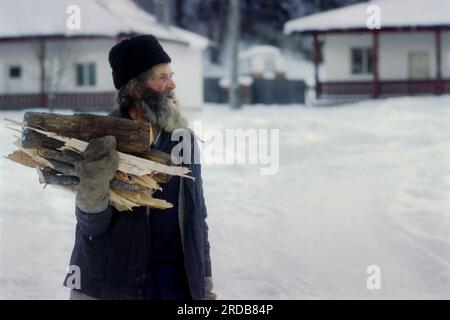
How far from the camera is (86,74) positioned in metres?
24.9

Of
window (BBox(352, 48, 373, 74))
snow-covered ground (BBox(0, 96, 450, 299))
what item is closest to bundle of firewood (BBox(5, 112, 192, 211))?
snow-covered ground (BBox(0, 96, 450, 299))

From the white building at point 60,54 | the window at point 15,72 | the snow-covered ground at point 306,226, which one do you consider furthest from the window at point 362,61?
the snow-covered ground at point 306,226

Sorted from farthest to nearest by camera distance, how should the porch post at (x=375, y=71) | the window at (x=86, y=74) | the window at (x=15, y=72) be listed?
the window at (x=15, y=72)
the window at (x=86, y=74)
the porch post at (x=375, y=71)

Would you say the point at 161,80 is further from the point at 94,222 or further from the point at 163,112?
the point at 94,222

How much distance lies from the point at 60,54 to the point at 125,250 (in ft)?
74.9

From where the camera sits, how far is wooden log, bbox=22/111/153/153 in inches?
95.1

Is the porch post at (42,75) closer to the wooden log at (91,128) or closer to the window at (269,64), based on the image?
the wooden log at (91,128)

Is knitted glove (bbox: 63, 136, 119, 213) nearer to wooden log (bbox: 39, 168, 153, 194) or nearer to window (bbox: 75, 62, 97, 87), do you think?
wooden log (bbox: 39, 168, 153, 194)

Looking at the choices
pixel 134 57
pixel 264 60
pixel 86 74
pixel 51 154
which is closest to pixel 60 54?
pixel 86 74

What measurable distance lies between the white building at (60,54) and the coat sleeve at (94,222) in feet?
70.4

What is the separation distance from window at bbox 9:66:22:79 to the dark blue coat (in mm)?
23898

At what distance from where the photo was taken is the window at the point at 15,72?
994 inches
